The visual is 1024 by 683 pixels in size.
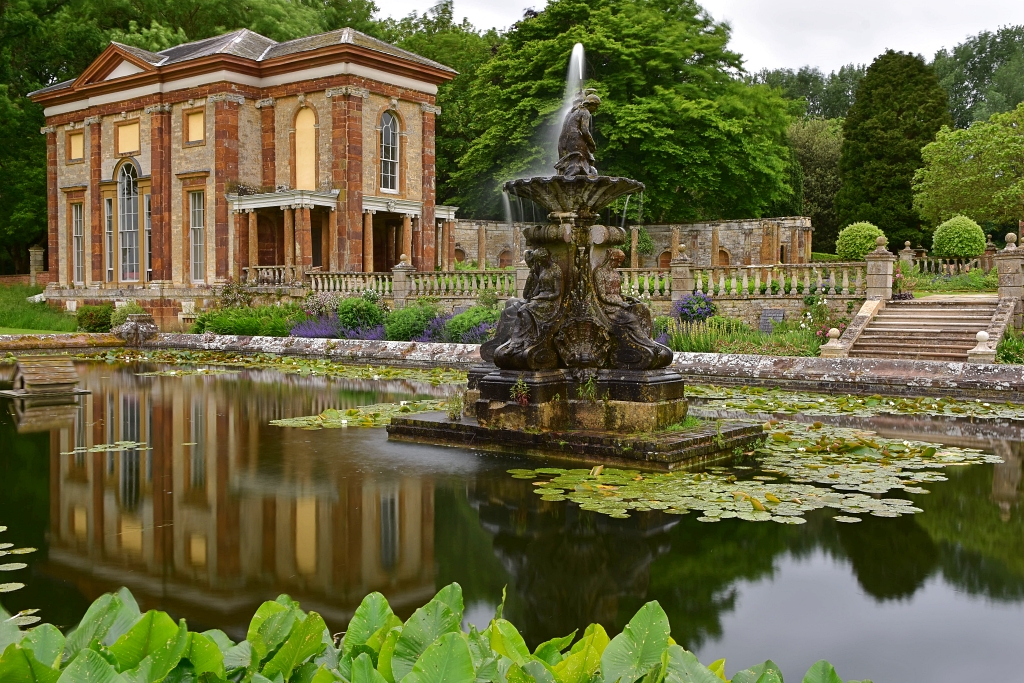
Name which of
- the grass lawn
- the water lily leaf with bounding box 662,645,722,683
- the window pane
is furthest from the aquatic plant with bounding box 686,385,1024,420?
the grass lawn

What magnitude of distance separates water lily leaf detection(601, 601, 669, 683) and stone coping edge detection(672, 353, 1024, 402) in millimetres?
13087

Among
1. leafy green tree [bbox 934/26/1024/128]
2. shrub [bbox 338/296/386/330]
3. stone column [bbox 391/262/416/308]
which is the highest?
leafy green tree [bbox 934/26/1024/128]

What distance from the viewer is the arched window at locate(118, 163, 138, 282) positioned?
36.3 meters

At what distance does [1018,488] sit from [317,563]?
574 centimetres

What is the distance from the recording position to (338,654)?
2773 millimetres

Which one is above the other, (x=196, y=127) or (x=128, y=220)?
(x=196, y=127)

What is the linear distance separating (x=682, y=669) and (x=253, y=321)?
26.3 m

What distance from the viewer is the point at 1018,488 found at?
7.78 m

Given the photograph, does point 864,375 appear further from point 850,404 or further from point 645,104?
point 645,104

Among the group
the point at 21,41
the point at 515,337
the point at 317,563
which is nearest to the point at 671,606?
the point at 317,563

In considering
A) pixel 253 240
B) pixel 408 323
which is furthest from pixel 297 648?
pixel 253 240

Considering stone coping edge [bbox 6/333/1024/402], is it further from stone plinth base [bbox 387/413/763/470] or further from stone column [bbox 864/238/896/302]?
stone plinth base [bbox 387/413/763/470]

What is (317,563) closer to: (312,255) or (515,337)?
(515,337)

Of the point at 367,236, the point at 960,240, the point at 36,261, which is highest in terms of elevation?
the point at 960,240
